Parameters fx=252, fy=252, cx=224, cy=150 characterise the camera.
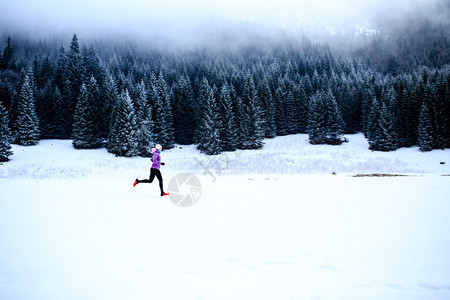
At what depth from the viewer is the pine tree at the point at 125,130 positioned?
1535 inches

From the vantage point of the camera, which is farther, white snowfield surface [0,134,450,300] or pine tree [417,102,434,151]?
pine tree [417,102,434,151]

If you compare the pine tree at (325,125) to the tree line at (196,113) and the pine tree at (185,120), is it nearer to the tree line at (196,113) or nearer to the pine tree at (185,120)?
the tree line at (196,113)

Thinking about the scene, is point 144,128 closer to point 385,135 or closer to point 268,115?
point 268,115

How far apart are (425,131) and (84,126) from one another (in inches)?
2207

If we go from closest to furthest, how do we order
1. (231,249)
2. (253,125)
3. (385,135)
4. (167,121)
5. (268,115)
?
(231,249) → (385,135) → (167,121) → (253,125) → (268,115)

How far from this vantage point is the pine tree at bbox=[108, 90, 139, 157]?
128 feet

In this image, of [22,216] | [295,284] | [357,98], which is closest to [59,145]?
[22,216]

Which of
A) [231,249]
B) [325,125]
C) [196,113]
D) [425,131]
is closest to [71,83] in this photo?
[196,113]

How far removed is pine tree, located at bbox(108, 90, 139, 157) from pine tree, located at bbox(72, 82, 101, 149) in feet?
23.0

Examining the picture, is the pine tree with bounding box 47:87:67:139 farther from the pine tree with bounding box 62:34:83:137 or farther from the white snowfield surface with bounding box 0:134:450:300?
the white snowfield surface with bounding box 0:134:450:300

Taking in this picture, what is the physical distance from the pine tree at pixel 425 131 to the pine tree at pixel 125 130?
4496 centimetres

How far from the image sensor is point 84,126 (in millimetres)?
43688

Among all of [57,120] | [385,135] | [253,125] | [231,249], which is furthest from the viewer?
[57,120]

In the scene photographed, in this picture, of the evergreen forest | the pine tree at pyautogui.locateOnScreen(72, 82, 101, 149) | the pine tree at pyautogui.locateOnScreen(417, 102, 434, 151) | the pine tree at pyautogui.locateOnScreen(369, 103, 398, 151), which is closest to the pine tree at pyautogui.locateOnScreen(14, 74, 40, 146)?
the evergreen forest
